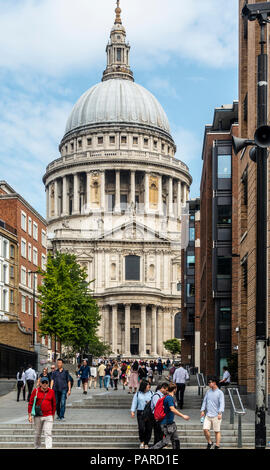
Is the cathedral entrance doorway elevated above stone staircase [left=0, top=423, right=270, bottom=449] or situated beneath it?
situated beneath

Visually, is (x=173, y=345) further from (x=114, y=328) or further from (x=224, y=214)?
(x=224, y=214)

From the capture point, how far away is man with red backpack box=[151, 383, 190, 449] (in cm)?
1781

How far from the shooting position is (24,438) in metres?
22.9

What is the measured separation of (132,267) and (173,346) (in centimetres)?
1829

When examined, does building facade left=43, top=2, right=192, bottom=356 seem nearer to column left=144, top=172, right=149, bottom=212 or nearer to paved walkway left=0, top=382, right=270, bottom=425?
column left=144, top=172, right=149, bottom=212

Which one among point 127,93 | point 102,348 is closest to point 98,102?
point 127,93

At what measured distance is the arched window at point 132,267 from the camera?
134750 mm

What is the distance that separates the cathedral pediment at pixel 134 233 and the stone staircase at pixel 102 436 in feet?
360

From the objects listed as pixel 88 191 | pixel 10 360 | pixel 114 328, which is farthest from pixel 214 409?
pixel 88 191

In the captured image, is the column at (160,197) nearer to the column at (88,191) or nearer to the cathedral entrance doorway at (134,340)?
the column at (88,191)

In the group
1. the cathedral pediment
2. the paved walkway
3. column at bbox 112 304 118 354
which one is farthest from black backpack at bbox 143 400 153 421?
the cathedral pediment

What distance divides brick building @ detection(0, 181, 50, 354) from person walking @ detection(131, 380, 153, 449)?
43599mm

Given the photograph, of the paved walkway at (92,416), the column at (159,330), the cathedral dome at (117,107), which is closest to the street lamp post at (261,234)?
the paved walkway at (92,416)

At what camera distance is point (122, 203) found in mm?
151250
